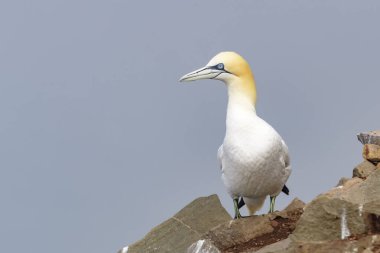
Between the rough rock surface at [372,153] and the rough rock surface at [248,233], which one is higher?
the rough rock surface at [372,153]

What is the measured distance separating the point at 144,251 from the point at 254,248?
370cm

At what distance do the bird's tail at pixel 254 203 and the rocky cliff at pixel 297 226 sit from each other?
2.09 feet

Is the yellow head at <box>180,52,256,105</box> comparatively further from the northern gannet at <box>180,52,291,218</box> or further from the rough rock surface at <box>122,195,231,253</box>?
the rough rock surface at <box>122,195,231,253</box>

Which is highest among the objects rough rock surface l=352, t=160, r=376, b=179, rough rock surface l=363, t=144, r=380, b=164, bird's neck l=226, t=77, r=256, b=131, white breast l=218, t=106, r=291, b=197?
bird's neck l=226, t=77, r=256, b=131

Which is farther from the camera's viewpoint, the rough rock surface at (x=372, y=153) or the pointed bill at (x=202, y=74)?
the rough rock surface at (x=372, y=153)

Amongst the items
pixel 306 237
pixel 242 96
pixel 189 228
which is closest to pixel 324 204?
pixel 306 237

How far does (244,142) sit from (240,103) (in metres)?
0.87

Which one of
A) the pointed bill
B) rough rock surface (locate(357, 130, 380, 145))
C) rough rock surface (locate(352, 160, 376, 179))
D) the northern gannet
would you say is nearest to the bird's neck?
the northern gannet

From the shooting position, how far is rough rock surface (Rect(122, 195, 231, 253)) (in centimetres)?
1881

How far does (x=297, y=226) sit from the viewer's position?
47.9 ft

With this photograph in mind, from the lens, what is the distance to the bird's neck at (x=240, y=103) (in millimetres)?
17016

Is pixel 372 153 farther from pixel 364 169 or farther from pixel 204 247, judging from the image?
pixel 204 247

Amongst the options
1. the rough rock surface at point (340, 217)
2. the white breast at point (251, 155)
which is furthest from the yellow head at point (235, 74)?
the rough rock surface at point (340, 217)

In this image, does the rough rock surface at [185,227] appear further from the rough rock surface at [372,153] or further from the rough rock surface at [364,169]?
the rough rock surface at [372,153]
